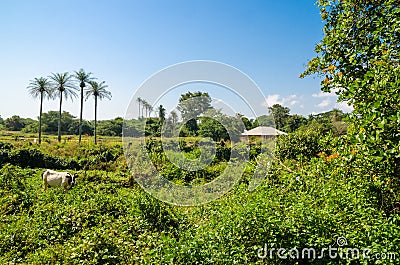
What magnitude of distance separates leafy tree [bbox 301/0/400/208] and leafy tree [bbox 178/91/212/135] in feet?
5.08

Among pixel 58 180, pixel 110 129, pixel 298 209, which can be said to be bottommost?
pixel 58 180

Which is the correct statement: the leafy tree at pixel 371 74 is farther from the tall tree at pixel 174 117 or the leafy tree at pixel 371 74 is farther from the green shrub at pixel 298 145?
the green shrub at pixel 298 145

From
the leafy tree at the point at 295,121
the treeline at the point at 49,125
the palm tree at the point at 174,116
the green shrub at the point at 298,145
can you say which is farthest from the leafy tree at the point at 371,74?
the treeline at the point at 49,125

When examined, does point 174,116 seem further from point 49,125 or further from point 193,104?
point 49,125

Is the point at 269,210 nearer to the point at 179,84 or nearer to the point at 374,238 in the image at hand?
the point at 374,238

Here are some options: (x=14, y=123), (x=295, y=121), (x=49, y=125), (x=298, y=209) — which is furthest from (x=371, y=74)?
(x=14, y=123)

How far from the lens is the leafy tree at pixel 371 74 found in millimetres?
2469

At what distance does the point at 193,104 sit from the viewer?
4613mm

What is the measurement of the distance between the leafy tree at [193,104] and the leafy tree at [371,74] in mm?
1549

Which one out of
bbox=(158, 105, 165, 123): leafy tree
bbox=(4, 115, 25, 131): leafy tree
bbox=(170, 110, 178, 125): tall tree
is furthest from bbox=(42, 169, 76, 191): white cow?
bbox=(4, 115, 25, 131): leafy tree

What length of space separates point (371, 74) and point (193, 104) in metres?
2.52

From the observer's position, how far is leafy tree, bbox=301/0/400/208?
247cm

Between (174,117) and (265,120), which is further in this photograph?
(174,117)

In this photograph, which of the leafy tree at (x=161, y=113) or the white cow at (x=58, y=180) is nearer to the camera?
the leafy tree at (x=161, y=113)
